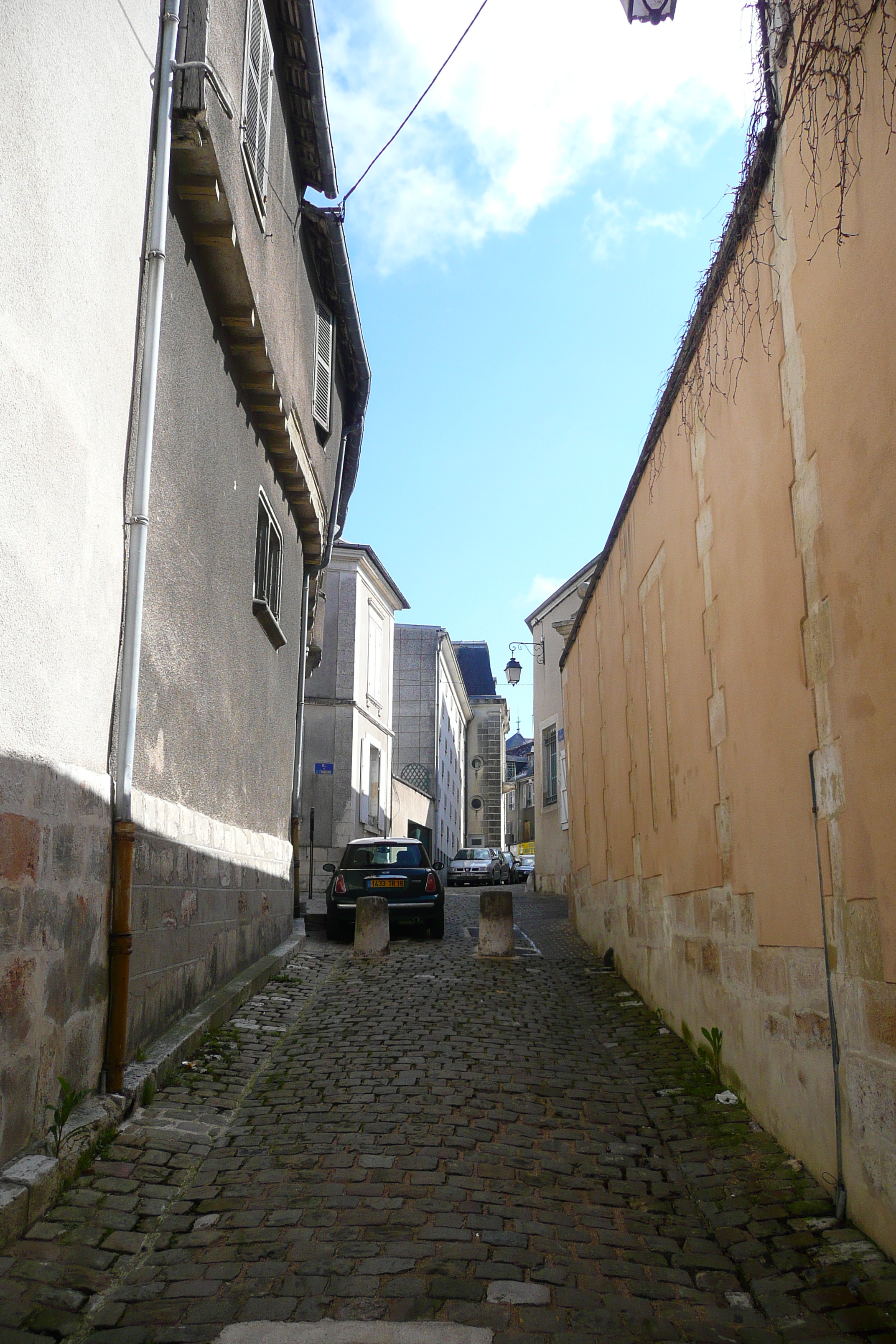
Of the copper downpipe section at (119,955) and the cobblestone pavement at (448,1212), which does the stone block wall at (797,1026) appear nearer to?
the cobblestone pavement at (448,1212)

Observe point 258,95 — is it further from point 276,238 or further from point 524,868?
point 524,868

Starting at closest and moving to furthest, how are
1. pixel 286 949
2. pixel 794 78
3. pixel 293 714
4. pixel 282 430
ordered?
pixel 794 78, pixel 282 430, pixel 286 949, pixel 293 714

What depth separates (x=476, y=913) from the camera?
1923 cm

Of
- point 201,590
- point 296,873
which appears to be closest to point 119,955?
point 201,590

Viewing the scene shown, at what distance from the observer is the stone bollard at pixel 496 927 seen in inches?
463

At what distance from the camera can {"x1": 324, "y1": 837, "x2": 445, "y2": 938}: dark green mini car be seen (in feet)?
43.6

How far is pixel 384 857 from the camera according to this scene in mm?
14234

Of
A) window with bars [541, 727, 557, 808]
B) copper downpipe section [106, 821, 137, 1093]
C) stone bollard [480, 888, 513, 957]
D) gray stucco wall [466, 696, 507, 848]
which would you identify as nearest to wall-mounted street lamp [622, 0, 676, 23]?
copper downpipe section [106, 821, 137, 1093]

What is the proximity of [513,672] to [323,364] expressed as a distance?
15626 mm

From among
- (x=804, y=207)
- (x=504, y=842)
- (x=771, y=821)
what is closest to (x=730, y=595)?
(x=771, y=821)

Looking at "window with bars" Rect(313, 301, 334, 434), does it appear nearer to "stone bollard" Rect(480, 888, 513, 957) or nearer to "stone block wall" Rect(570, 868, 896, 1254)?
"stone bollard" Rect(480, 888, 513, 957)

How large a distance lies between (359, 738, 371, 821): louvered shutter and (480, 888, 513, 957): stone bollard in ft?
47.9

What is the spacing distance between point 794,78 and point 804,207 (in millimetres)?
552

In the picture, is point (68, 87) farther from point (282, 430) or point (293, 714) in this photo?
point (293, 714)
